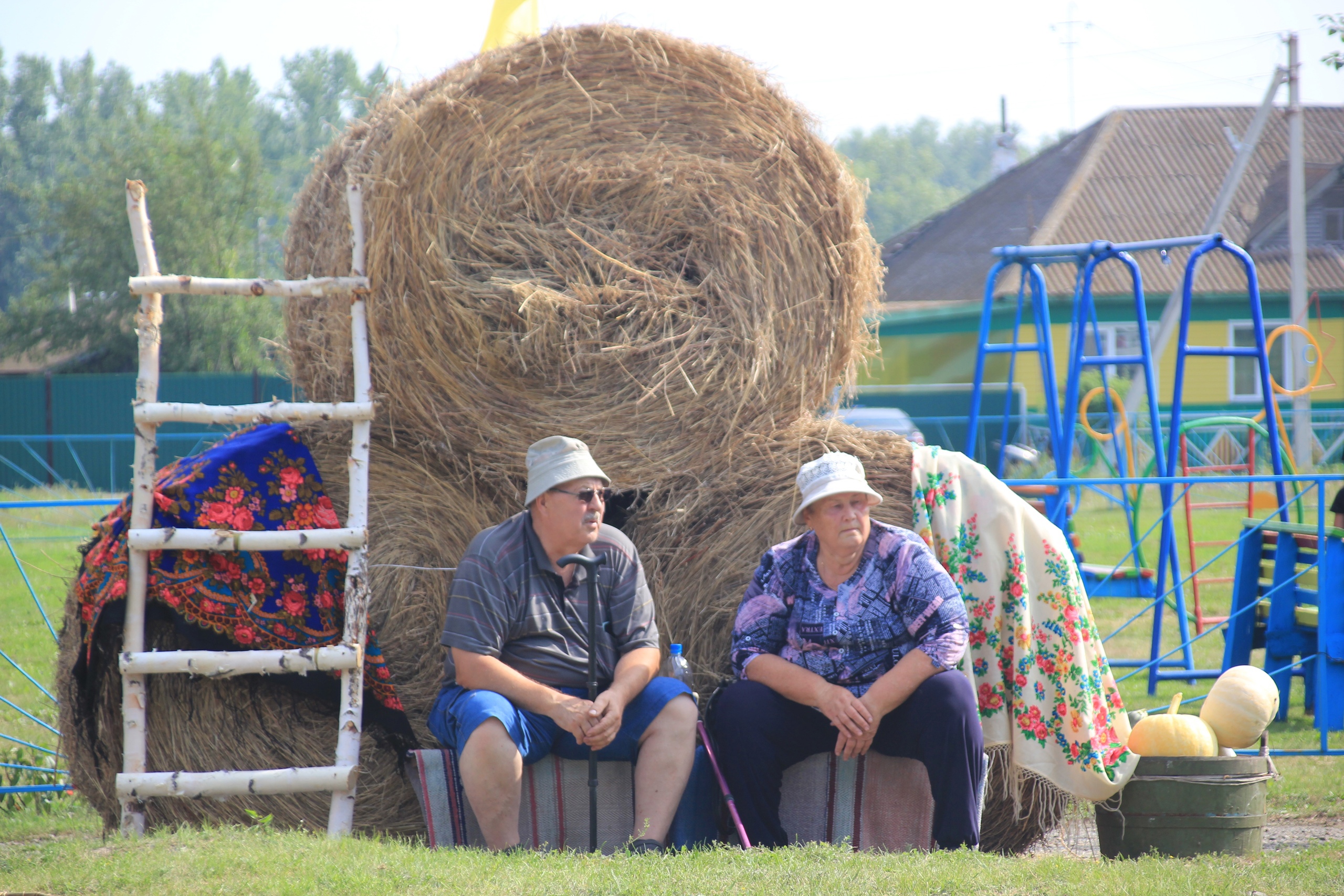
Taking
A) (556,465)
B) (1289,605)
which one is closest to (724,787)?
(556,465)

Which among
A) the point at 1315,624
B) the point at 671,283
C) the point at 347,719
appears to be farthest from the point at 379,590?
the point at 1315,624

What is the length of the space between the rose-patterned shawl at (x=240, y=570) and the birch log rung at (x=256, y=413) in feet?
0.59

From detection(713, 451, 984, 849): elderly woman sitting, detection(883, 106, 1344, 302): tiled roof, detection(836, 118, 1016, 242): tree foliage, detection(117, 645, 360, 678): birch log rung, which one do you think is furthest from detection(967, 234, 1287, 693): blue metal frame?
detection(836, 118, 1016, 242): tree foliage

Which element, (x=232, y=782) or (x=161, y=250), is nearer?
(x=232, y=782)

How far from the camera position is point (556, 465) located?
3.84m

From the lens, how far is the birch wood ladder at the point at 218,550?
3.78 metres

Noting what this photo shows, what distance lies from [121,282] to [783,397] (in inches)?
1070

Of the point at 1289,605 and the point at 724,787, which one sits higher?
the point at 1289,605

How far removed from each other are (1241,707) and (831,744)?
54.0 inches

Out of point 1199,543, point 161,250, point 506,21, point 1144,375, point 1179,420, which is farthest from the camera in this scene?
point 161,250

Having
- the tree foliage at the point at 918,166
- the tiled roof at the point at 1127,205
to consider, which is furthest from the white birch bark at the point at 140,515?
the tree foliage at the point at 918,166

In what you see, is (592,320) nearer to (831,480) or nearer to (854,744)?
(831,480)

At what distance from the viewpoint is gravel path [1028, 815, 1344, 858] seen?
4.14 metres

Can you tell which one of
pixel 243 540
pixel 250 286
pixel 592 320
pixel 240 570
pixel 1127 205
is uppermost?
pixel 1127 205
